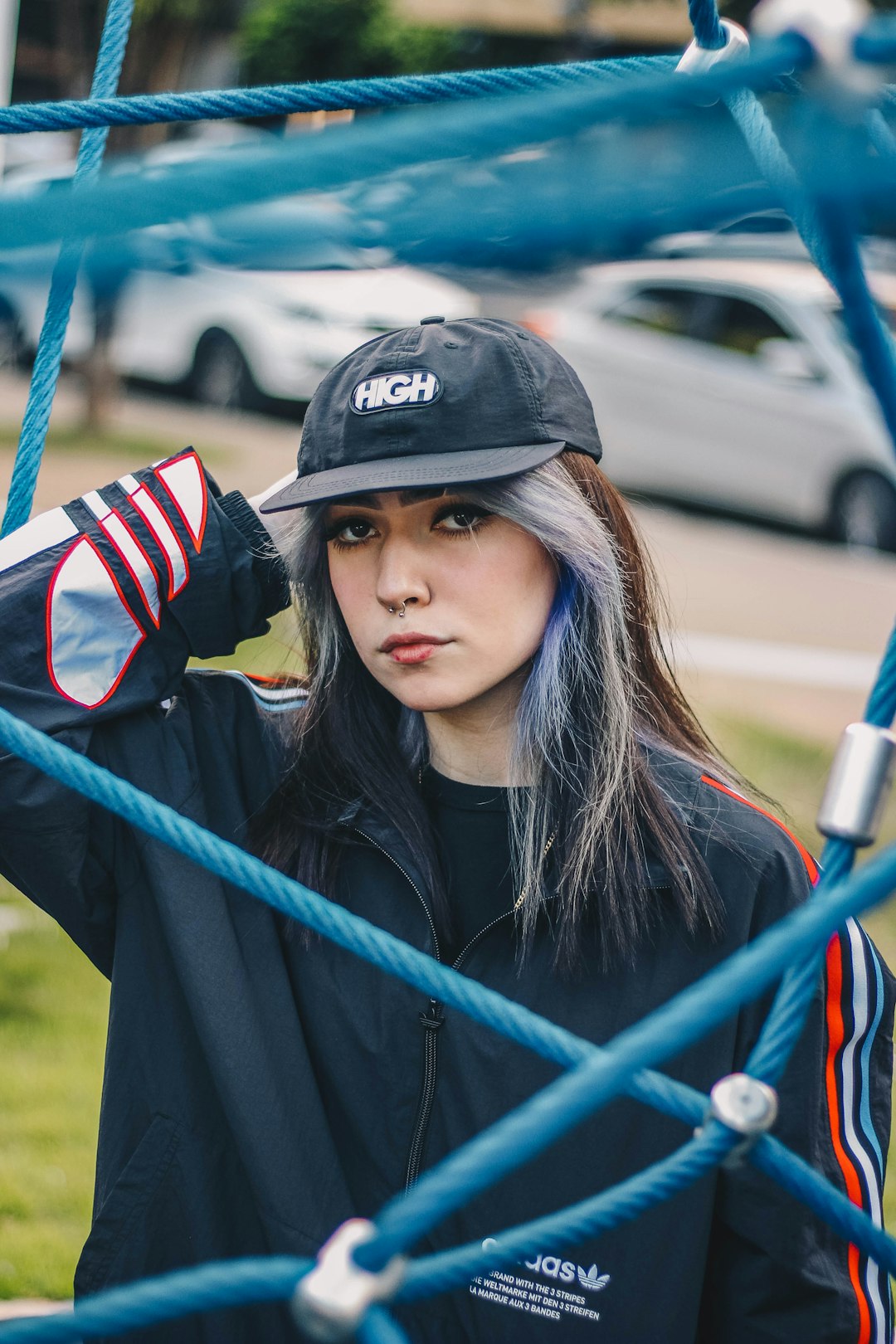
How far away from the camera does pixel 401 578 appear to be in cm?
162

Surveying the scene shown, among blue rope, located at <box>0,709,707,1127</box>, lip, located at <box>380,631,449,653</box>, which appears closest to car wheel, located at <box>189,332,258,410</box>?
lip, located at <box>380,631,449,653</box>

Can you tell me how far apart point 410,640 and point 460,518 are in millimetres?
162

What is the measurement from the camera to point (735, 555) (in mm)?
7695

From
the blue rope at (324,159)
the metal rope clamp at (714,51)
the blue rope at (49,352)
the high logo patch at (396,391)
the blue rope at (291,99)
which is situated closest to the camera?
the blue rope at (324,159)

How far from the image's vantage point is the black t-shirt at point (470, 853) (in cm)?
168

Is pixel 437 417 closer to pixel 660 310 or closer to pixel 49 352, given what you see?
pixel 49 352

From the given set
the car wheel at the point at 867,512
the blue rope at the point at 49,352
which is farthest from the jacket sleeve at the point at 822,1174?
the car wheel at the point at 867,512

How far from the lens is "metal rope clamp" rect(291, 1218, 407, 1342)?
83cm

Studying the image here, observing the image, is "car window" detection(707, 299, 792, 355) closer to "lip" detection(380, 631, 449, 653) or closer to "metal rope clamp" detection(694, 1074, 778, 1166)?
"lip" detection(380, 631, 449, 653)

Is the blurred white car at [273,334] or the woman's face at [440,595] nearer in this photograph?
the woman's face at [440,595]

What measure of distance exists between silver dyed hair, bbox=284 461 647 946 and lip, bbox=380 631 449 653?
158 millimetres

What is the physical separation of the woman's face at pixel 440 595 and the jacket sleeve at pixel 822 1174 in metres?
0.43

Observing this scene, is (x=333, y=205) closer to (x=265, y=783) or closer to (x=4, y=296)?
(x=4, y=296)

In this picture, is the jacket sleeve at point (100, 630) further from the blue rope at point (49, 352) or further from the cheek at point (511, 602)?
the cheek at point (511, 602)
